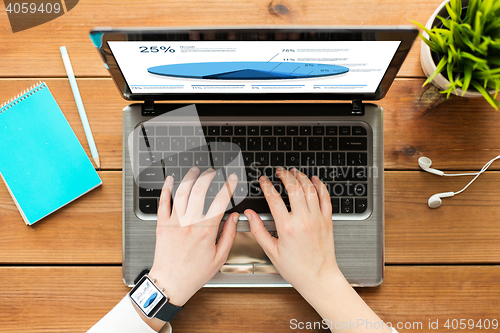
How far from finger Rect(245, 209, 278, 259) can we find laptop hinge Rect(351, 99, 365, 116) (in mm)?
283

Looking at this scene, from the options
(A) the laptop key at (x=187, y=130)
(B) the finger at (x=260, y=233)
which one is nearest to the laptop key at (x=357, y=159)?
(B) the finger at (x=260, y=233)

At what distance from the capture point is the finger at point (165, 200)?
585 mm

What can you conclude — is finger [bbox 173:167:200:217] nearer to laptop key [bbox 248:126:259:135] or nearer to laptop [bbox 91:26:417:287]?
laptop [bbox 91:26:417:287]

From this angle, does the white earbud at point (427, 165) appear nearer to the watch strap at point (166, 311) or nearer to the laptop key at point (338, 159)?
the laptop key at point (338, 159)

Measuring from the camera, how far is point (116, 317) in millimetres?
568

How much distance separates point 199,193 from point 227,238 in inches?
4.1

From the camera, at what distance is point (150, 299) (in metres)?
0.57

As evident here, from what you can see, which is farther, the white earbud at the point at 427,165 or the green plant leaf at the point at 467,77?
the white earbud at the point at 427,165

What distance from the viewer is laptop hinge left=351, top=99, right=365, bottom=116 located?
0.59m

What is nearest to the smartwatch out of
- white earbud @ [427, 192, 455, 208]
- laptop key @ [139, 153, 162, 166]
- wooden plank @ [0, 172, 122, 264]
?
wooden plank @ [0, 172, 122, 264]

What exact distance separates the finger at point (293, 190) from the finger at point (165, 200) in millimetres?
212

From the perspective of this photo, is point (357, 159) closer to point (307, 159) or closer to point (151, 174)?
point (307, 159)

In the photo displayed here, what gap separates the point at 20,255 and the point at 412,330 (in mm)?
857

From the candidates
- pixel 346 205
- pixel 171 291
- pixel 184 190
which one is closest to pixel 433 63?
pixel 346 205
